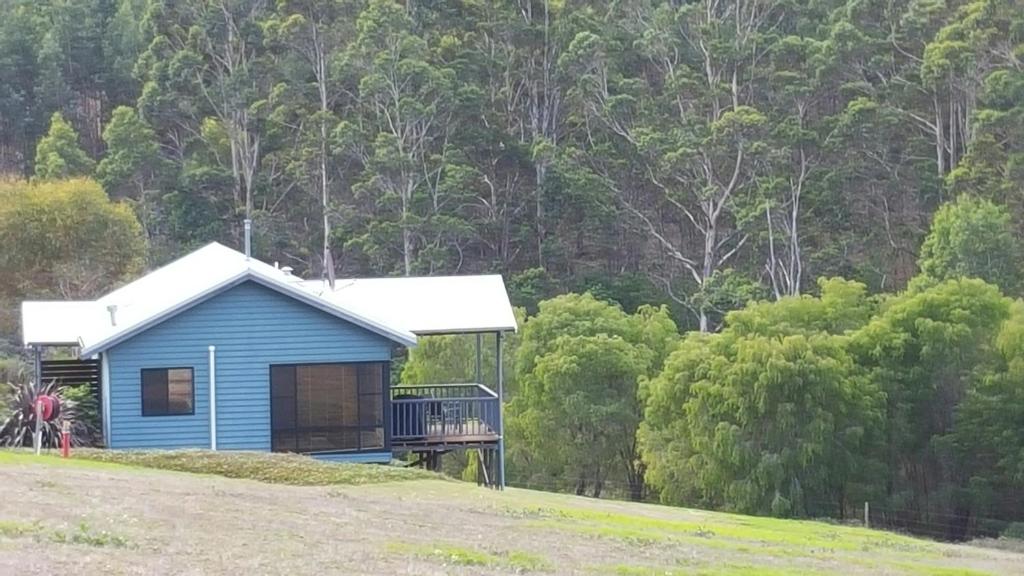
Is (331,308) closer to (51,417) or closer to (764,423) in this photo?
(51,417)

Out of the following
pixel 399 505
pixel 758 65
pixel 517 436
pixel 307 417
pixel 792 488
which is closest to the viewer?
pixel 399 505

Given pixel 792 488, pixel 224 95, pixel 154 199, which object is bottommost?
pixel 792 488

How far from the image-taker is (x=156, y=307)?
27.7 metres

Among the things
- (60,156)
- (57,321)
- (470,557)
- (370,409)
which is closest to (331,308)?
(370,409)

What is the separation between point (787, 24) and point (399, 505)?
50936mm

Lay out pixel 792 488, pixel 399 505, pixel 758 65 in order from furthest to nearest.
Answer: pixel 758 65 < pixel 792 488 < pixel 399 505

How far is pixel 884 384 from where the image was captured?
4231 centimetres

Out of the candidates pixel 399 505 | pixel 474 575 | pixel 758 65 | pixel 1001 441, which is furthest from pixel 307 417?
pixel 758 65

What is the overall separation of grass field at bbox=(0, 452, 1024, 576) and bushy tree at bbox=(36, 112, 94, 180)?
4335cm

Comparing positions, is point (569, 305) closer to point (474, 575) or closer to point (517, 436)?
point (517, 436)

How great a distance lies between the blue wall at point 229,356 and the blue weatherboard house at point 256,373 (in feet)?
0.06

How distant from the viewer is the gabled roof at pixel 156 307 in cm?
2753

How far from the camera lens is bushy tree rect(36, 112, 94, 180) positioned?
65.6 metres

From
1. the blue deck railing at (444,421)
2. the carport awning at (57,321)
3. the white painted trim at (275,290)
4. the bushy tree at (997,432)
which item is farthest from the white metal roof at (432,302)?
the bushy tree at (997,432)
